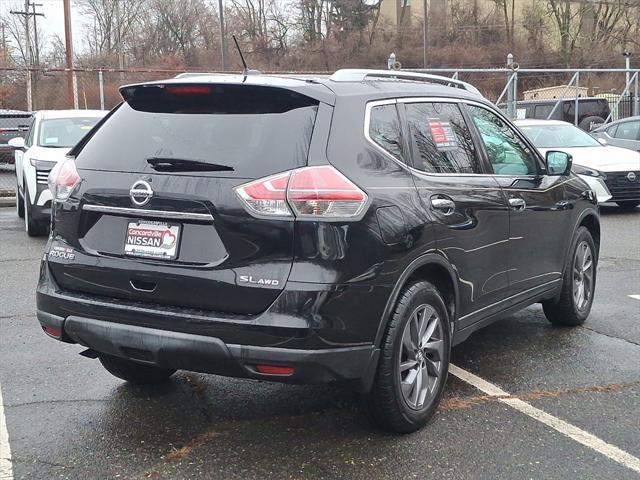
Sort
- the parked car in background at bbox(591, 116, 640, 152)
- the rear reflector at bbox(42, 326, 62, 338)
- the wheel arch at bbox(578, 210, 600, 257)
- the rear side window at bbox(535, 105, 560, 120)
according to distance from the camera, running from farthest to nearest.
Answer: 1. the rear side window at bbox(535, 105, 560, 120)
2. the parked car in background at bbox(591, 116, 640, 152)
3. the wheel arch at bbox(578, 210, 600, 257)
4. the rear reflector at bbox(42, 326, 62, 338)

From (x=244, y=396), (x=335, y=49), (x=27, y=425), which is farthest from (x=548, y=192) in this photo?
(x=335, y=49)

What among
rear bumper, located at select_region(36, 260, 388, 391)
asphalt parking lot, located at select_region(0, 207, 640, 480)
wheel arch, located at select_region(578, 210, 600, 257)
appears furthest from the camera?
wheel arch, located at select_region(578, 210, 600, 257)

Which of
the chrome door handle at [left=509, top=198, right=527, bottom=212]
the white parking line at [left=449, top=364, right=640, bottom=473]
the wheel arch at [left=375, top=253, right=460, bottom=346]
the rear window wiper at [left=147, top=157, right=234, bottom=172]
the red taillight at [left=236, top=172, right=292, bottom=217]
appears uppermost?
the rear window wiper at [left=147, top=157, right=234, bottom=172]

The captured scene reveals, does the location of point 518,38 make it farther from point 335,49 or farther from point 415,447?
point 415,447

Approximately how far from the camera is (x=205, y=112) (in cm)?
349

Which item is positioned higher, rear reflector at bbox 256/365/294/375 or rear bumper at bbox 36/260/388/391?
rear bumper at bbox 36/260/388/391

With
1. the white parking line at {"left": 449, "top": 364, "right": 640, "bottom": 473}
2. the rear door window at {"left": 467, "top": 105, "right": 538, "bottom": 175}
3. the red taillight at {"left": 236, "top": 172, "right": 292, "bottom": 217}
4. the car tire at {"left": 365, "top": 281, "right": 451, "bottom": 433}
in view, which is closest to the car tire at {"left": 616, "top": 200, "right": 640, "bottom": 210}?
the rear door window at {"left": 467, "top": 105, "right": 538, "bottom": 175}

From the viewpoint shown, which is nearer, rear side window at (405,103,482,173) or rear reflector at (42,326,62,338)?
rear reflector at (42,326,62,338)

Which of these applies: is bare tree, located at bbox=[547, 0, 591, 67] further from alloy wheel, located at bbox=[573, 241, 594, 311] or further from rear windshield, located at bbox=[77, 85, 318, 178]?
rear windshield, located at bbox=[77, 85, 318, 178]

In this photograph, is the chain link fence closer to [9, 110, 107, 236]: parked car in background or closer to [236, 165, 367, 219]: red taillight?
[9, 110, 107, 236]: parked car in background

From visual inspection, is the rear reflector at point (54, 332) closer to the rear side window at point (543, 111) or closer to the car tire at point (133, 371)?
the car tire at point (133, 371)

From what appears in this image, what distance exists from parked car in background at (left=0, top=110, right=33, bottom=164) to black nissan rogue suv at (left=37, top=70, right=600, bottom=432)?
16.1m

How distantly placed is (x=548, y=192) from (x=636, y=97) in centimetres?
1880

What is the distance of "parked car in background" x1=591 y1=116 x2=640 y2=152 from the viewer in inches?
569
